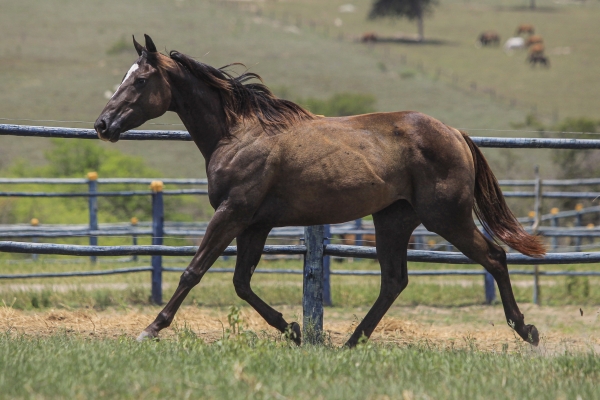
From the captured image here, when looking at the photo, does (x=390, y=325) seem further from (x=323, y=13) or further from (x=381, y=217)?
(x=323, y=13)

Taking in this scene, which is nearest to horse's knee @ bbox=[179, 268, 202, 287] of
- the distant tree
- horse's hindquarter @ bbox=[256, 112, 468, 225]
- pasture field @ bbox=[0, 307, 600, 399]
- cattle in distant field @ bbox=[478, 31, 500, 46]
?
pasture field @ bbox=[0, 307, 600, 399]

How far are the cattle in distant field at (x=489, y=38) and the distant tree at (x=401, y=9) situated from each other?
21.1ft

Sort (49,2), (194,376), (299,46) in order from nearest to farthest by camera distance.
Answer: (194,376)
(299,46)
(49,2)

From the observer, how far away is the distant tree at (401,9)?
8038cm

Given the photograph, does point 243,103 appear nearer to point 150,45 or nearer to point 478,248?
point 150,45

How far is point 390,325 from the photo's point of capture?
6922mm

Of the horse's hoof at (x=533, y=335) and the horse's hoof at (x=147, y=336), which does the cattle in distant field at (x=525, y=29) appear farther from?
the horse's hoof at (x=147, y=336)

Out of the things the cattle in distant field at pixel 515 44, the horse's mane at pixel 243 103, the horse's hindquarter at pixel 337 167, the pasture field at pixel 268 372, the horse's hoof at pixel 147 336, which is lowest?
the horse's hoof at pixel 147 336

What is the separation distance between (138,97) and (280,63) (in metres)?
50.3

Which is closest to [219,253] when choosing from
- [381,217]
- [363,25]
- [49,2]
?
[381,217]

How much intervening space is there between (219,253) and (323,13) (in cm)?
8553

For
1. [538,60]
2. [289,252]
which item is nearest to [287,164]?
[289,252]

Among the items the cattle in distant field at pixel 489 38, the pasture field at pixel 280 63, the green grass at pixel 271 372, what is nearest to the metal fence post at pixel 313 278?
the green grass at pixel 271 372

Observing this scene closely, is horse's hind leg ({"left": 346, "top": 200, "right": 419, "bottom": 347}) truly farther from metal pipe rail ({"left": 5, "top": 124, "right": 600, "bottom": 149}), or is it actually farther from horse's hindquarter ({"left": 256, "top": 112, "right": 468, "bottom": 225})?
metal pipe rail ({"left": 5, "top": 124, "right": 600, "bottom": 149})
